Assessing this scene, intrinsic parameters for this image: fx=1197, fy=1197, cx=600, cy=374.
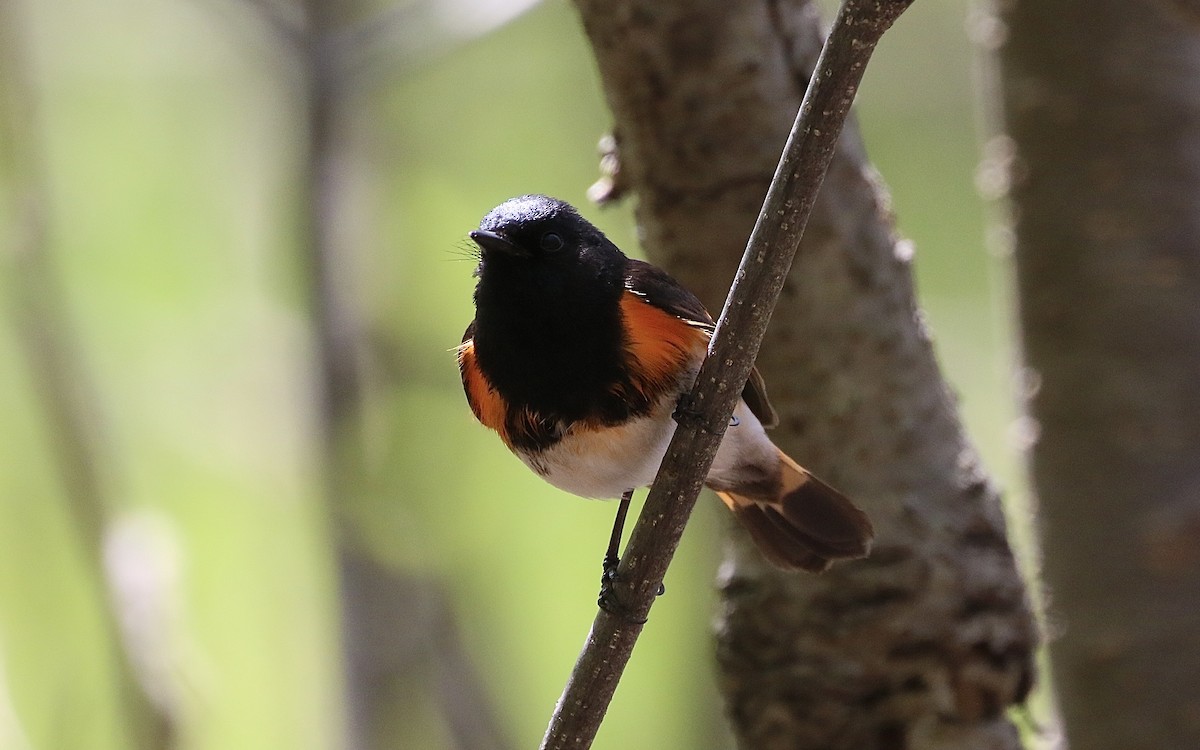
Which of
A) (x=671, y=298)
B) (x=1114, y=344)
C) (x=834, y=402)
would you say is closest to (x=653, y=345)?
(x=671, y=298)

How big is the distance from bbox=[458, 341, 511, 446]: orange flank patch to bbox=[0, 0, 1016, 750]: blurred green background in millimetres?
1147

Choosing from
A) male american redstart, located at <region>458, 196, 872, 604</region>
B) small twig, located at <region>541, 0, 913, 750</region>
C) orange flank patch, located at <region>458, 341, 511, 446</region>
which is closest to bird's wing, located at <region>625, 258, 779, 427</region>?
male american redstart, located at <region>458, 196, 872, 604</region>

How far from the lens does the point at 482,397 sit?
233cm

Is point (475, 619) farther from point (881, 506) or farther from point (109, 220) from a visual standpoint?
point (109, 220)

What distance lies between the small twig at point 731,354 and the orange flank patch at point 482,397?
0.66 metres

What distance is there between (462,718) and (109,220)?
3.09 m

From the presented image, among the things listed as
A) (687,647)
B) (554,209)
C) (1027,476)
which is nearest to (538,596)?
(687,647)

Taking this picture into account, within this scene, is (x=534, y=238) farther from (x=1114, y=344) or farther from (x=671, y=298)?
(x=1114, y=344)

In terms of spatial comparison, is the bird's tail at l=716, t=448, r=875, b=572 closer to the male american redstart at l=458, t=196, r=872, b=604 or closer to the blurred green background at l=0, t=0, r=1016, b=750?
the male american redstart at l=458, t=196, r=872, b=604

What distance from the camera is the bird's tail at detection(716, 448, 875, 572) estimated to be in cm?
248

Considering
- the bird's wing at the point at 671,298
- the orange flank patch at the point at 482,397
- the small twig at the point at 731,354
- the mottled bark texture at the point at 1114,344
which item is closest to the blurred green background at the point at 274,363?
the mottled bark texture at the point at 1114,344

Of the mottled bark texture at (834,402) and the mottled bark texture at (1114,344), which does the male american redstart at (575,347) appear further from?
the mottled bark texture at (1114,344)

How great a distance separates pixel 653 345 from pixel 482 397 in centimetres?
38

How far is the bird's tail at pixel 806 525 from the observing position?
2479 mm
